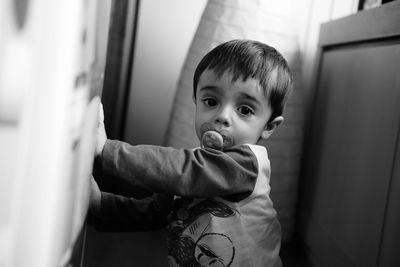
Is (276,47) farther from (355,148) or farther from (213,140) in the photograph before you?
(213,140)

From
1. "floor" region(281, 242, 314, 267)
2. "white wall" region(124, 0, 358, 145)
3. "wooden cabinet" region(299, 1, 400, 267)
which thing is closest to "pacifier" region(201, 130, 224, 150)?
"wooden cabinet" region(299, 1, 400, 267)

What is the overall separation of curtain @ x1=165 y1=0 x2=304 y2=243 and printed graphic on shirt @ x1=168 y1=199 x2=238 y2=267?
51 centimetres

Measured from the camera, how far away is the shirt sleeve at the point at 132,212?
2.47 ft

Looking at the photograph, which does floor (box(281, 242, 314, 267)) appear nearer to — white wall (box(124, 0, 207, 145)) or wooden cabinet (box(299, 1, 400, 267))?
wooden cabinet (box(299, 1, 400, 267))

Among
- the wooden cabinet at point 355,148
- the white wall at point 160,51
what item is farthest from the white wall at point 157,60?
the wooden cabinet at point 355,148

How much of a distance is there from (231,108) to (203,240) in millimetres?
210

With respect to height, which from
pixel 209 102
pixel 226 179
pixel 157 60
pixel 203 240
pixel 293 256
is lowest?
pixel 293 256

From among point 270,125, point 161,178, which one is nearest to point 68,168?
point 161,178

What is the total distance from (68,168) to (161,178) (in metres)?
0.24

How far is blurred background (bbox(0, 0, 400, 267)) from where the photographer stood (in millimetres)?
311

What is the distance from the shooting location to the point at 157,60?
1.63 meters

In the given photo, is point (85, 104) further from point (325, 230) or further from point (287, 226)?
point (287, 226)

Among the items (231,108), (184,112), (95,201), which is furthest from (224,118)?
(184,112)

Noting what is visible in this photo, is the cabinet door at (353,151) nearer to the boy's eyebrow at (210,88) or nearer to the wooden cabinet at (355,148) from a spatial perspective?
the wooden cabinet at (355,148)
